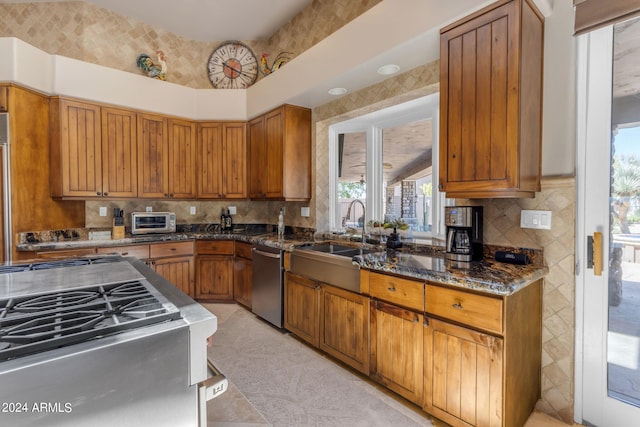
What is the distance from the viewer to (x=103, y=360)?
69 centimetres

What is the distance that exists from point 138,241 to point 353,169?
252 centimetres

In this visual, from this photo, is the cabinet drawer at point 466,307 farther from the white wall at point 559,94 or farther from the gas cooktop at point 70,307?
the gas cooktop at point 70,307

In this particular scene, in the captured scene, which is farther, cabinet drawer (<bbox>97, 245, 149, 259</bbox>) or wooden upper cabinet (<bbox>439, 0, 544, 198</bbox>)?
cabinet drawer (<bbox>97, 245, 149, 259</bbox>)

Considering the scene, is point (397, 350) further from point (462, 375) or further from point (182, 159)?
point (182, 159)

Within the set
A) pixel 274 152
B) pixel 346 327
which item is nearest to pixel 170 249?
pixel 274 152

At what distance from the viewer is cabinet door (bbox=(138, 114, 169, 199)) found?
12.5 feet

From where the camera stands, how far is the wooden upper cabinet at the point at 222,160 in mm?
4207

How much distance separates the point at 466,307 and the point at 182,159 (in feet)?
12.3

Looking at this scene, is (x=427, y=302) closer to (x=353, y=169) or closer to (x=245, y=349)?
(x=245, y=349)

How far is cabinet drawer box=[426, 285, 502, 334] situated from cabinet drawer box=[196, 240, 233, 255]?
2.78 meters

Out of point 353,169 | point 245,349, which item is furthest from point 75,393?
point 353,169

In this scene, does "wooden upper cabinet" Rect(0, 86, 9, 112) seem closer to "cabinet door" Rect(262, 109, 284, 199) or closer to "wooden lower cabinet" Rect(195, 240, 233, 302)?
"wooden lower cabinet" Rect(195, 240, 233, 302)

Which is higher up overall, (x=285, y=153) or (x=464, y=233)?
(x=285, y=153)

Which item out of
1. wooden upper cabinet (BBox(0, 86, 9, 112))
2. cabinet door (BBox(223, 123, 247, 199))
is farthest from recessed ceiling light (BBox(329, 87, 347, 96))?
wooden upper cabinet (BBox(0, 86, 9, 112))
